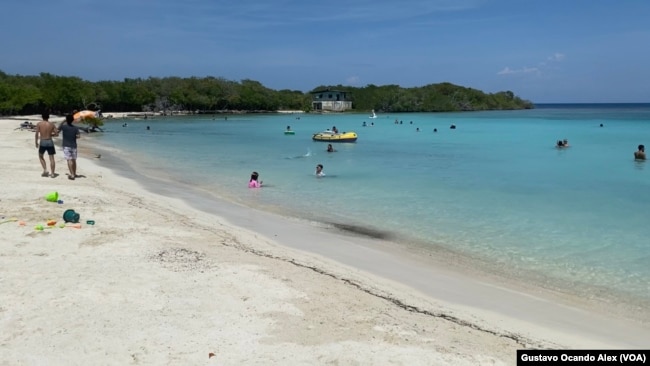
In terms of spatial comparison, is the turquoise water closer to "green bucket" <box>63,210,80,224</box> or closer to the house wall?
"green bucket" <box>63,210,80,224</box>

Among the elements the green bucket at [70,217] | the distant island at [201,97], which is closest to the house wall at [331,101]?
the distant island at [201,97]

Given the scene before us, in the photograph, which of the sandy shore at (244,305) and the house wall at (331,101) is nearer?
the sandy shore at (244,305)

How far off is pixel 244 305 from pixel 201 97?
121 metres

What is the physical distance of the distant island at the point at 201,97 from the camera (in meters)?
83.1

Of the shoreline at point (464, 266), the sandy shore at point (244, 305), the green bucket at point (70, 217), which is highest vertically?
the green bucket at point (70, 217)

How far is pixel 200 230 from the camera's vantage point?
10.5 meters

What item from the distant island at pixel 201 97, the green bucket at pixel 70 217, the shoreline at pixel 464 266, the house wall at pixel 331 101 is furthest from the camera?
the house wall at pixel 331 101

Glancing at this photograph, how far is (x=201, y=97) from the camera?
122 metres

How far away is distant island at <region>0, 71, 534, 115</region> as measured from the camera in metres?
83.1

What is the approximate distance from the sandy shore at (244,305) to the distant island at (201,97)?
72241 mm

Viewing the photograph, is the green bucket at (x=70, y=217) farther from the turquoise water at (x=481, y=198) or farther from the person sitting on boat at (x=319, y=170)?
the person sitting on boat at (x=319, y=170)

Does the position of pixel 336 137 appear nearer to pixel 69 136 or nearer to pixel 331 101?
pixel 69 136

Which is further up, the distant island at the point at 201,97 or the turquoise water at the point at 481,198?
the distant island at the point at 201,97

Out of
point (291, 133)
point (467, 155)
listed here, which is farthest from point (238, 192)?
point (291, 133)
